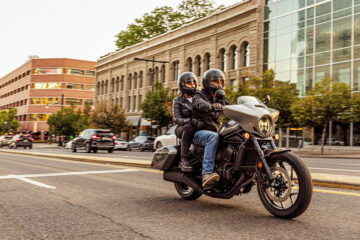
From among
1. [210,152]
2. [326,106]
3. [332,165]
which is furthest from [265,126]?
[326,106]

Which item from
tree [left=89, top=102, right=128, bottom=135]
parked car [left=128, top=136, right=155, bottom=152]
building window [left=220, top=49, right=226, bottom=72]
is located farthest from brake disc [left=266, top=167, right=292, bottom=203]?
tree [left=89, top=102, right=128, bottom=135]

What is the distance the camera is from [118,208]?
4.80 m

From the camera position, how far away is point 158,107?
37.3 metres

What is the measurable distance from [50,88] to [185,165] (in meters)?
87.4

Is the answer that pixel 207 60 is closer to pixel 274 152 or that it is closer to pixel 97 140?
pixel 97 140

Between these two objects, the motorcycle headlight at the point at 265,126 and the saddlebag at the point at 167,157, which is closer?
the motorcycle headlight at the point at 265,126

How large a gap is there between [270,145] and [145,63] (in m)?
46.8

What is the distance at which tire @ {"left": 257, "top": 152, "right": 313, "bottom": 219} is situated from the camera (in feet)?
12.0

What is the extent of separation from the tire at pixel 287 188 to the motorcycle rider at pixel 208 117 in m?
0.70

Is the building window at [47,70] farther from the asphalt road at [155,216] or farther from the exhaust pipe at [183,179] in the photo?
the exhaust pipe at [183,179]

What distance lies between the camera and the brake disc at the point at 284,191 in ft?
12.5

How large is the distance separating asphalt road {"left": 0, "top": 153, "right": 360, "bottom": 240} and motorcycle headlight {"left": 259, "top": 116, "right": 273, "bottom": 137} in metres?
0.93

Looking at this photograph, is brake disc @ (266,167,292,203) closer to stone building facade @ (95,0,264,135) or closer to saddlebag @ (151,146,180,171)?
saddlebag @ (151,146,180,171)

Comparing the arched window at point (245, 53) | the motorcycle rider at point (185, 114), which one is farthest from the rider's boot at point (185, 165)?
the arched window at point (245, 53)
